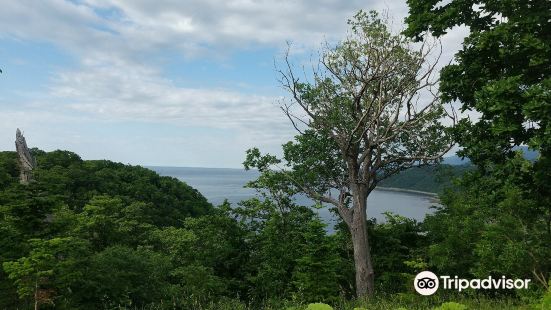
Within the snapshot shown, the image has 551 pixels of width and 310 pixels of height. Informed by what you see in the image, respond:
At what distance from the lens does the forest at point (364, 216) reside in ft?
32.5

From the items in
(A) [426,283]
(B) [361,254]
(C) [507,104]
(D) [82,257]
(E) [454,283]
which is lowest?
(E) [454,283]

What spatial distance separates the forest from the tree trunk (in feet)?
0.21

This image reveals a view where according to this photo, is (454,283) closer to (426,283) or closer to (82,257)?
(426,283)

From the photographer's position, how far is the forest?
9.90 m

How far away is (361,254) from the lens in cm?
1869

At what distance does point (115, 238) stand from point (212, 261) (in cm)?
572

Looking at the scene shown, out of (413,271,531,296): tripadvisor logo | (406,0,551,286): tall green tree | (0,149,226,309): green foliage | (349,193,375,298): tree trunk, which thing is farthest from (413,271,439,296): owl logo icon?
(0,149,226,309): green foliage

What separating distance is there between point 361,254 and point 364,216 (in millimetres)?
1862

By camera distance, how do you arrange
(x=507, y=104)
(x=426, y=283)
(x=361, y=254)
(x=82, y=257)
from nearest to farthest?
(x=507, y=104) < (x=82, y=257) < (x=426, y=283) < (x=361, y=254)

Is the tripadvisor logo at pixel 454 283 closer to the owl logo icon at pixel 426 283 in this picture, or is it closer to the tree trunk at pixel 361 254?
the owl logo icon at pixel 426 283

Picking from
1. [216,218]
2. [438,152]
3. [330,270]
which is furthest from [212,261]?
[438,152]

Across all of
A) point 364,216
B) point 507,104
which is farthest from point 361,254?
point 507,104

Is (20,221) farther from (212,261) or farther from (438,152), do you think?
(438,152)

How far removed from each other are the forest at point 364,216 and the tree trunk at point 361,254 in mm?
63
